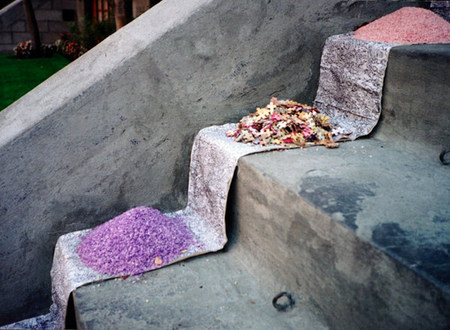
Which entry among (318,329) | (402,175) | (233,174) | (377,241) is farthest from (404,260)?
(233,174)

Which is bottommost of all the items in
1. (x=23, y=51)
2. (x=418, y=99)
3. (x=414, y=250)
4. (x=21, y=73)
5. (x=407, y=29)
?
(x=23, y=51)

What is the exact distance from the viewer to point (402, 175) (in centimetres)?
193

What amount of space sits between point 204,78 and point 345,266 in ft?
5.04

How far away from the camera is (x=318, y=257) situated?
165cm

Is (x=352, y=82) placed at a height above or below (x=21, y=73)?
above

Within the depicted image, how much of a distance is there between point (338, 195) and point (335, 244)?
0.84ft

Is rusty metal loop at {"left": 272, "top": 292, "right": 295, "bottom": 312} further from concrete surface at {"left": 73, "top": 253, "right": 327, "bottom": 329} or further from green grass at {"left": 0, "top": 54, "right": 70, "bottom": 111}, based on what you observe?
green grass at {"left": 0, "top": 54, "right": 70, "bottom": 111}

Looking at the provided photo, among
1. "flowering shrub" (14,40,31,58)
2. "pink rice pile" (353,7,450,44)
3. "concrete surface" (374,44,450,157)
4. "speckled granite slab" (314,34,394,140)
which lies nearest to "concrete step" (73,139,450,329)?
"concrete surface" (374,44,450,157)

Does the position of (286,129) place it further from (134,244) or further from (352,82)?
(134,244)

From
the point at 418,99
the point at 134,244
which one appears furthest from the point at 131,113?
the point at 418,99

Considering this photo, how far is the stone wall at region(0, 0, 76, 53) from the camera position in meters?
11.4

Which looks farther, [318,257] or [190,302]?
[190,302]

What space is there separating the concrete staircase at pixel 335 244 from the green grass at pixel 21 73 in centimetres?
453

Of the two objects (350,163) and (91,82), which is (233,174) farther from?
(91,82)
